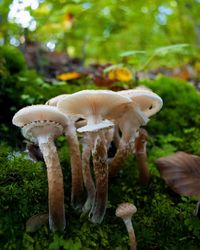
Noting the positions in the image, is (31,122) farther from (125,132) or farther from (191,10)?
(191,10)

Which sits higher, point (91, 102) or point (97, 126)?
point (91, 102)

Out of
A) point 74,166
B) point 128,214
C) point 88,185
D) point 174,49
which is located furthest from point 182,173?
point 174,49

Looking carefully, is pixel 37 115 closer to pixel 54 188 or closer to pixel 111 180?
pixel 54 188

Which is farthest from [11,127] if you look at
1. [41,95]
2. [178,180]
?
[178,180]

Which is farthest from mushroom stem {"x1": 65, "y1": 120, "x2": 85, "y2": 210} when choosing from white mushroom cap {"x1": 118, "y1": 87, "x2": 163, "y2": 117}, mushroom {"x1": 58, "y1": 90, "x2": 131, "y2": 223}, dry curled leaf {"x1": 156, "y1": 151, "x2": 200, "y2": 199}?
dry curled leaf {"x1": 156, "y1": 151, "x2": 200, "y2": 199}

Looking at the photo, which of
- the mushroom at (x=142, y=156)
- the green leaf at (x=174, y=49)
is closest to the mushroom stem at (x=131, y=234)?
the mushroom at (x=142, y=156)
